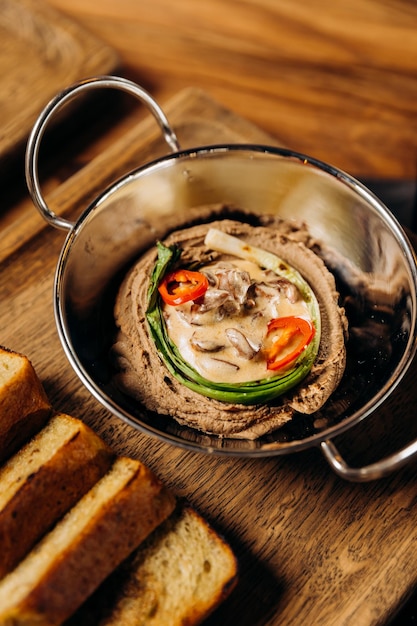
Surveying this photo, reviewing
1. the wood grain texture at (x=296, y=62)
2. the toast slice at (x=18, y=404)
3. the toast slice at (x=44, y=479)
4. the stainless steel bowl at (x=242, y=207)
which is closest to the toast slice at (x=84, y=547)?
the toast slice at (x=44, y=479)

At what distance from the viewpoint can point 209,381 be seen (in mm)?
2572

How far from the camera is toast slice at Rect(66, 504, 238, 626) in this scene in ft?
7.41

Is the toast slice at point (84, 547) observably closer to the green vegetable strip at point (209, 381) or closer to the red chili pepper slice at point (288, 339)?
the green vegetable strip at point (209, 381)

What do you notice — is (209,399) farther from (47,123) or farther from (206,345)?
(47,123)

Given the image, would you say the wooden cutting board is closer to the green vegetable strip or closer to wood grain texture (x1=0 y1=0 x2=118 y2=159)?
the green vegetable strip

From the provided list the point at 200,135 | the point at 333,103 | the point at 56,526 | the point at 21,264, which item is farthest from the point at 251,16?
the point at 56,526

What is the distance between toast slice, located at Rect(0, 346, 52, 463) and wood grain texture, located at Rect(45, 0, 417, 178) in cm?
198

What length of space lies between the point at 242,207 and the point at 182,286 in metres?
0.54

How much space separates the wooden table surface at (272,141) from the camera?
2.46 m

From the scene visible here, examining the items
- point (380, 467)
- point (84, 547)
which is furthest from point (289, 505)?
point (84, 547)

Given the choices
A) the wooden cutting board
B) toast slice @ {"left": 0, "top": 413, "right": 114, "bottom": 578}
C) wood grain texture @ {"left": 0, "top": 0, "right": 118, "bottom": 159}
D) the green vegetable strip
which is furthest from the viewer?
wood grain texture @ {"left": 0, "top": 0, "right": 118, "bottom": 159}

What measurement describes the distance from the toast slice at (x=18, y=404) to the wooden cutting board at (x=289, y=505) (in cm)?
23

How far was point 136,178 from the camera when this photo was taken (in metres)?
2.97

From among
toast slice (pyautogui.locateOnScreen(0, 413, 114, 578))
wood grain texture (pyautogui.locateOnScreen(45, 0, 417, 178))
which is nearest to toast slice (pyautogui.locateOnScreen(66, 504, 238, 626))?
toast slice (pyautogui.locateOnScreen(0, 413, 114, 578))
